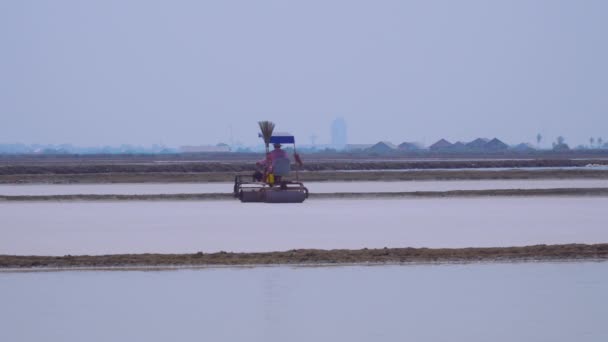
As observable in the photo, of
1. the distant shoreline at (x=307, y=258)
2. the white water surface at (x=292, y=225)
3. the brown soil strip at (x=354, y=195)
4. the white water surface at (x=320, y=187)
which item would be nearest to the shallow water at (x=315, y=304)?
the distant shoreline at (x=307, y=258)

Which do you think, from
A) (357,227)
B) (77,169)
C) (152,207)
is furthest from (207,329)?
(77,169)

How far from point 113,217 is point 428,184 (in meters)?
16.9

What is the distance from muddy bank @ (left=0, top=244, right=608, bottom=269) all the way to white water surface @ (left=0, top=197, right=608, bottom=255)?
3.13 feet

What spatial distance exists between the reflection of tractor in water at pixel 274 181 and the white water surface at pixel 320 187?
3.83 meters

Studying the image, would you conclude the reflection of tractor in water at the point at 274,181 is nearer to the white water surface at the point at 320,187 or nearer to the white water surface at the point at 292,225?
the white water surface at the point at 292,225

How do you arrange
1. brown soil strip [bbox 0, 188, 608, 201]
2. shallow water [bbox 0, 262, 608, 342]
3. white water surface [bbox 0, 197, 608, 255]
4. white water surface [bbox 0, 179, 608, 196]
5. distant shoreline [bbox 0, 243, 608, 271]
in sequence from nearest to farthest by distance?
1. shallow water [bbox 0, 262, 608, 342]
2. distant shoreline [bbox 0, 243, 608, 271]
3. white water surface [bbox 0, 197, 608, 255]
4. brown soil strip [bbox 0, 188, 608, 201]
5. white water surface [bbox 0, 179, 608, 196]

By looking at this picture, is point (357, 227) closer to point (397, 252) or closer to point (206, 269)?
point (397, 252)

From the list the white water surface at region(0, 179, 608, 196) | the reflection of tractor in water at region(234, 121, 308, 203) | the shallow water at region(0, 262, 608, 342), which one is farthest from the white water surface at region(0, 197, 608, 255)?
the white water surface at region(0, 179, 608, 196)

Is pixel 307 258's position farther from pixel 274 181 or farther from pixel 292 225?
pixel 274 181

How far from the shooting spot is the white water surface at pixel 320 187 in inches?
1314

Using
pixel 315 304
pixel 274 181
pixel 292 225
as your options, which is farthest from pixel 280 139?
pixel 315 304

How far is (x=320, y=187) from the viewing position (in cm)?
3572

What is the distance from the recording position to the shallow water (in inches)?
405

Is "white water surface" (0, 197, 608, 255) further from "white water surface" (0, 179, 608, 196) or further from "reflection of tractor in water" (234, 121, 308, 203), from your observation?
"white water surface" (0, 179, 608, 196)
